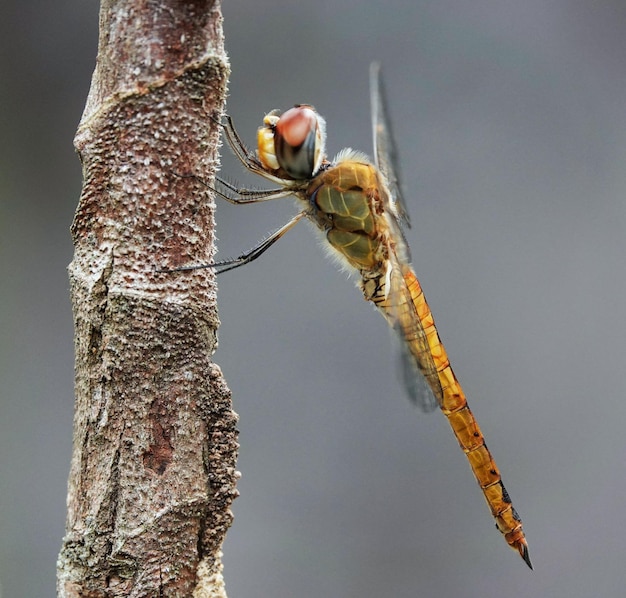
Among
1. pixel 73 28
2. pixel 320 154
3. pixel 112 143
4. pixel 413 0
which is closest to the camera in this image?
pixel 112 143

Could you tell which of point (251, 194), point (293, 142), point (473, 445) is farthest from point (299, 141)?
point (473, 445)

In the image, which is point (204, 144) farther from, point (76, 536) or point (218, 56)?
point (76, 536)

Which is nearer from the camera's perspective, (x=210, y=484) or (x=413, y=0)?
(x=210, y=484)

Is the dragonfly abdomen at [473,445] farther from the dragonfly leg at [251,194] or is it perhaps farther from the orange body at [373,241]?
the dragonfly leg at [251,194]

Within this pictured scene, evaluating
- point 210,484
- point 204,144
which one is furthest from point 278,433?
point 204,144

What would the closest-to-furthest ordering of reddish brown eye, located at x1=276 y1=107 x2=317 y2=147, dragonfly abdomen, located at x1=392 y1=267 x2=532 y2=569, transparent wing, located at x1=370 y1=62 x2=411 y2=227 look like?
reddish brown eye, located at x1=276 y1=107 x2=317 y2=147 → transparent wing, located at x1=370 y1=62 x2=411 y2=227 → dragonfly abdomen, located at x1=392 y1=267 x2=532 y2=569

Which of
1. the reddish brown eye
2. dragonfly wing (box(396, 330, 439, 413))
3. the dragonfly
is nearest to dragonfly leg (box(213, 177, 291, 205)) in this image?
the dragonfly

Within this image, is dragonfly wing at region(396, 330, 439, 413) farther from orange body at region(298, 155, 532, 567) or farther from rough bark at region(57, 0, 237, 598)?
rough bark at region(57, 0, 237, 598)
